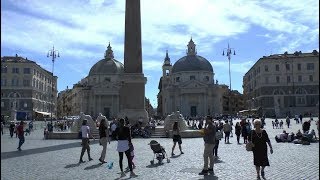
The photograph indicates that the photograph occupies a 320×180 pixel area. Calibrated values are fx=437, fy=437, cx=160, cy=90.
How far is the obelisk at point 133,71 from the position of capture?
31.0 m

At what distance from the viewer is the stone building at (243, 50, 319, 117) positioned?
91.1 metres

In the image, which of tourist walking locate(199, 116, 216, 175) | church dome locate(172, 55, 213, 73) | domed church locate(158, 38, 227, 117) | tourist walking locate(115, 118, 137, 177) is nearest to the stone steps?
tourist walking locate(199, 116, 216, 175)

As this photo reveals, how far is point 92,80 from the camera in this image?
4648 inches

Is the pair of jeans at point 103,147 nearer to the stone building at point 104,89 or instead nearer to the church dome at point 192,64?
the stone building at point 104,89

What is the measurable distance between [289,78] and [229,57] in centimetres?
4980

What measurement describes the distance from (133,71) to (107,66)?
86.0 meters

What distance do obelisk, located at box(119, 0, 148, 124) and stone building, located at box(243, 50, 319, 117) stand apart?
199 feet

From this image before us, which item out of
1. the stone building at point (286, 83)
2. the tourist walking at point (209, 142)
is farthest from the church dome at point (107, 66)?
the tourist walking at point (209, 142)

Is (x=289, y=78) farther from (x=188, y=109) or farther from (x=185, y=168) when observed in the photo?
(x=185, y=168)

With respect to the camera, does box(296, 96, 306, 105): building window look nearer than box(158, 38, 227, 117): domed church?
Yes

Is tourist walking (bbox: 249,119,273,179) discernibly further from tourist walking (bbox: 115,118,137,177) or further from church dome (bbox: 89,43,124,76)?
church dome (bbox: 89,43,124,76)

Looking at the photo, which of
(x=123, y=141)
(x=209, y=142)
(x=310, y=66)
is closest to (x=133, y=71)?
(x=209, y=142)

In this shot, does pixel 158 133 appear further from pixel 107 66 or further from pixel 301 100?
pixel 107 66

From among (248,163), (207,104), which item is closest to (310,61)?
(207,104)
